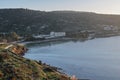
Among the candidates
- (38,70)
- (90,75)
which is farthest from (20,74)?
(90,75)

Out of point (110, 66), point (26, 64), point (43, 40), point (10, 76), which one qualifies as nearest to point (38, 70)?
point (26, 64)

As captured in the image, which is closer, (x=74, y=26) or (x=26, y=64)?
(x=26, y=64)

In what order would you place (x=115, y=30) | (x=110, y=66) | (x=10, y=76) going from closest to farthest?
(x=10, y=76)
(x=110, y=66)
(x=115, y=30)

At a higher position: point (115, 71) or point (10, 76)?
point (10, 76)

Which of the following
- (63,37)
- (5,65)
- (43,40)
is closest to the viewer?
(5,65)

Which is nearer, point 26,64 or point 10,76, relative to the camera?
point 10,76

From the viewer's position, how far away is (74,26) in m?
179

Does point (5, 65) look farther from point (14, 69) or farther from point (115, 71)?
point (115, 71)

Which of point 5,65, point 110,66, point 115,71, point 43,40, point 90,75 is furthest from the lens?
point 43,40

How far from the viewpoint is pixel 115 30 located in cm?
17362

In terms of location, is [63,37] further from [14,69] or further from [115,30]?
[14,69]

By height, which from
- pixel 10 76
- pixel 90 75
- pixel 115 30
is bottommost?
pixel 115 30

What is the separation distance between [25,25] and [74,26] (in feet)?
86.7

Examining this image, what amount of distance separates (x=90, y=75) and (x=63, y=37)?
9194cm
